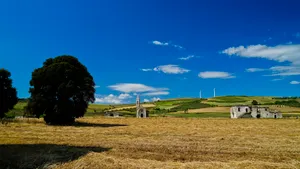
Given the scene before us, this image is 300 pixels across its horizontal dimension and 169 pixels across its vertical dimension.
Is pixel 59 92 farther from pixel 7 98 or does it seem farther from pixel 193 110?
pixel 193 110

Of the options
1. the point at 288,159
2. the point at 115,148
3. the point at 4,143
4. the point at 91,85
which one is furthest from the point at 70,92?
the point at 288,159

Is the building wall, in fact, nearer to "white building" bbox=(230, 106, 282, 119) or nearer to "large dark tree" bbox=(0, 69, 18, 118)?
"white building" bbox=(230, 106, 282, 119)

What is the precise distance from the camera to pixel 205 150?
64.8 feet

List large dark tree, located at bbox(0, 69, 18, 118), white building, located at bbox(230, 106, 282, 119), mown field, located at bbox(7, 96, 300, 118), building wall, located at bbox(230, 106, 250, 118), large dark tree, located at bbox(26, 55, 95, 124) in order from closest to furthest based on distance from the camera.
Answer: large dark tree, located at bbox(0, 69, 18, 118) < large dark tree, located at bbox(26, 55, 95, 124) < white building, located at bbox(230, 106, 282, 119) < building wall, located at bbox(230, 106, 250, 118) < mown field, located at bbox(7, 96, 300, 118)

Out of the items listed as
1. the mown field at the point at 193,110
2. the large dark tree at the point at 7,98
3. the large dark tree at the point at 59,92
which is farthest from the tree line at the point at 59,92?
the mown field at the point at 193,110

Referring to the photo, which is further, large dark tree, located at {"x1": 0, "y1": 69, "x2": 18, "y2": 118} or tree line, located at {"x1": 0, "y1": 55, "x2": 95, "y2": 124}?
tree line, located at {"x1": 0, "y1": 55, "x2": 95, "y2": 124}

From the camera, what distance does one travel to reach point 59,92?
46.5 metres

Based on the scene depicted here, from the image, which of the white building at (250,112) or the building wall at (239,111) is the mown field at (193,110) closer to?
the building wall at (239,111)

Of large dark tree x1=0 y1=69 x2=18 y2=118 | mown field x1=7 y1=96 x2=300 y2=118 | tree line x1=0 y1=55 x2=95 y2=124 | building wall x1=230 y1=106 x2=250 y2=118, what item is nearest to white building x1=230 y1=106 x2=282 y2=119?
building wall x1=230 y1=106 x2=250 y2=118

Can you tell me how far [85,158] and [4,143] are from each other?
32.4 ft

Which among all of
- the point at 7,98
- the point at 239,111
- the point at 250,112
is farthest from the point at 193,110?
the point at 7,98

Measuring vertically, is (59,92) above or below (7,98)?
above

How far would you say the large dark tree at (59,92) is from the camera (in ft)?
151

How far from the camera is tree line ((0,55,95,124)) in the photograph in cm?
4609
